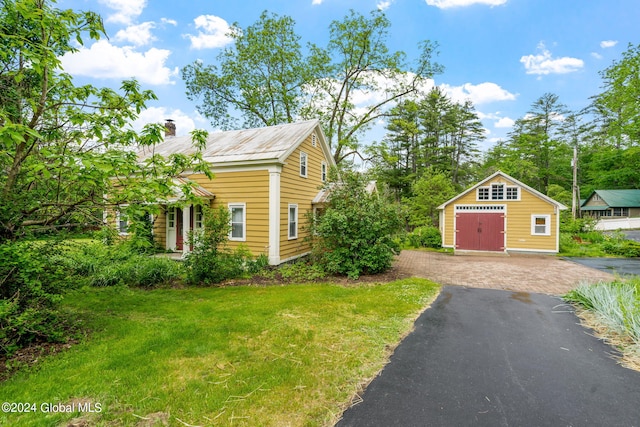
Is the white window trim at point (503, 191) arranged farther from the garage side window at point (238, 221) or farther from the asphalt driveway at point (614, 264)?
the garage side window at point (238, 221)

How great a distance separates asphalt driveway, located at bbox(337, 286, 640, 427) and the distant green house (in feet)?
125

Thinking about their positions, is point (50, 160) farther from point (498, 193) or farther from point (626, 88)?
point (626, 88)

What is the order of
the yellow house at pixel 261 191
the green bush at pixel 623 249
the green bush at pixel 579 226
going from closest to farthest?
1. the yellow house at pixel 261 191
2. the green bush at pixel 623 249
3. the green bush at pixel 579 226

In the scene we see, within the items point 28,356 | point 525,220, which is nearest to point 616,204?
point 525,220

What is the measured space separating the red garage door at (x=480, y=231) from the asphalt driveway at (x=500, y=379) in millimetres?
10494

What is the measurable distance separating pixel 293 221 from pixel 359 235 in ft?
10.8

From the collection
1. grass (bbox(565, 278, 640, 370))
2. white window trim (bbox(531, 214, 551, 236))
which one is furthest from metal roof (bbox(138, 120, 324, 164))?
white window trim (bbox(531, 214, 551, 236))

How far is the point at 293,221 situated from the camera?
1081 cm

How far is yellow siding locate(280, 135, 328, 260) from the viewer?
32.7 ft

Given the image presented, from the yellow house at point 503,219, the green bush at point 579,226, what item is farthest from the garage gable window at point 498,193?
the green bush at point 579,226

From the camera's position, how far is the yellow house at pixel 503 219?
1383cm

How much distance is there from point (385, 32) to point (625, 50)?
1859 cm

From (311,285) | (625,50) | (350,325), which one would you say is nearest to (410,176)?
(625,50)

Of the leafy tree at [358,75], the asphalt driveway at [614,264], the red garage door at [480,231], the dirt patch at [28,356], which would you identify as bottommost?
the asphalt driveway at [614,264]
